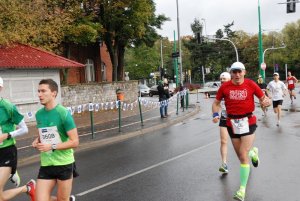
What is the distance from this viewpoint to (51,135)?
183 inches

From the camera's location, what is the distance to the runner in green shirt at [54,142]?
457 cm

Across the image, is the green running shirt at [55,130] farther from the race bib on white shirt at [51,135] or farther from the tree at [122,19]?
the tree at [122,19]

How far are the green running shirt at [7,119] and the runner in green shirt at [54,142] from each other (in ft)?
3.20

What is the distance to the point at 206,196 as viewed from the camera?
6.48 m

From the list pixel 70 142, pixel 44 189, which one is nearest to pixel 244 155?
pixel 70 142

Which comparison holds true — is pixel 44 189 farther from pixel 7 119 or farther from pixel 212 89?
pixel 212 89

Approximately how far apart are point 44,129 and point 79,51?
112 ft

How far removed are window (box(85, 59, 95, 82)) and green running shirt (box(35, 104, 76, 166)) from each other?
34.7 m

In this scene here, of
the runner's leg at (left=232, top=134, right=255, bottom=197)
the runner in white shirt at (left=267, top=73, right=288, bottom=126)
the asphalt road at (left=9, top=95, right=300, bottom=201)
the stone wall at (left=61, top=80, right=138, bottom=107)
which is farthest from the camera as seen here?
the stone wall at (left=61, top=80, right=138, bottom=107)

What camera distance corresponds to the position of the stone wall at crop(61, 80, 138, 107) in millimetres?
26489

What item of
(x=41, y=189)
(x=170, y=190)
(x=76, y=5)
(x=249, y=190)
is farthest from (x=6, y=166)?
(x=76, y=5)

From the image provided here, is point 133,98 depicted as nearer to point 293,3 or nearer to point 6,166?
point 293,3

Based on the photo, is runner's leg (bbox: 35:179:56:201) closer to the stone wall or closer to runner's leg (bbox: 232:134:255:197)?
runner's leg (bbox: 232:134:255:197)

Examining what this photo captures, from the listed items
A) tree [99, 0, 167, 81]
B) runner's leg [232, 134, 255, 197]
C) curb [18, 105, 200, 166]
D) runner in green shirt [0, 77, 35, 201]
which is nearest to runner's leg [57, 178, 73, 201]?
runner in green shirt [0, 77, 35, 201]
